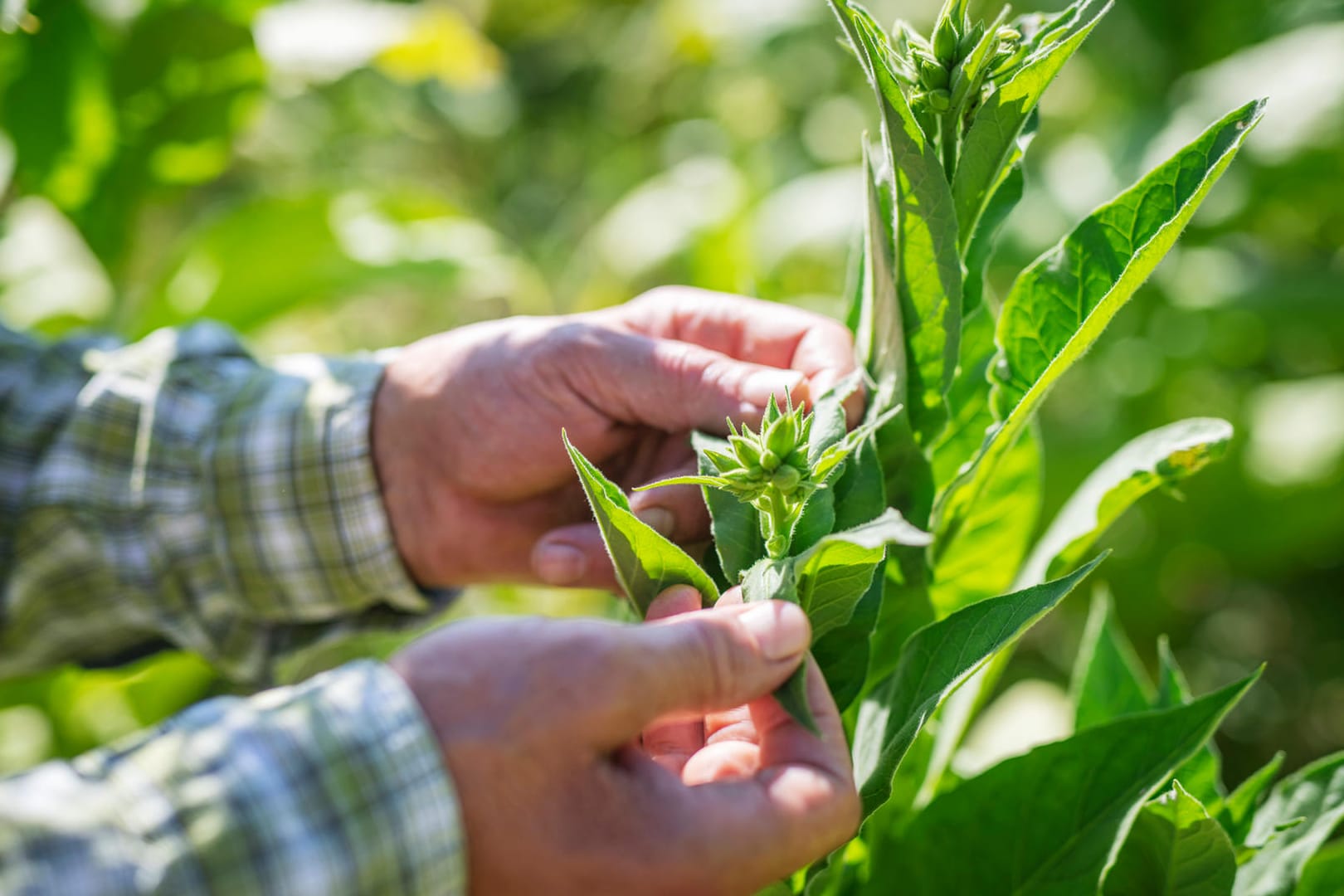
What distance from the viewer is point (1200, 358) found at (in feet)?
6.21

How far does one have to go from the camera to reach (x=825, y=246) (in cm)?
192

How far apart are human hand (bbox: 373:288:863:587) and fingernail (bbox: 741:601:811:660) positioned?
0.27 meters

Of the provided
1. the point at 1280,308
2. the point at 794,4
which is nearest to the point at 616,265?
the point at 794,4

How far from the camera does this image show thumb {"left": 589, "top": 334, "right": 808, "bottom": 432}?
84 cm

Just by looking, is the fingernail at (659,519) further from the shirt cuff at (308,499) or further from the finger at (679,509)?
the shirt cuff at (308,499)

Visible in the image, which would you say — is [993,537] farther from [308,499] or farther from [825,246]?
[825,246]

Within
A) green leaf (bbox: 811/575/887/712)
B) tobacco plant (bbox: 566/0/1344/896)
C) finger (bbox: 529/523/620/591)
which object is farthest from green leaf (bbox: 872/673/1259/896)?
finger (bbox: 529/523/620/591)

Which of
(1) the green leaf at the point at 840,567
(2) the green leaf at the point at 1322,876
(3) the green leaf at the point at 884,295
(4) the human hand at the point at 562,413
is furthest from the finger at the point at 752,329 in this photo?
(2) the green leaf at the point at 1322,876

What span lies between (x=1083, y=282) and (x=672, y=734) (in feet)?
1.20

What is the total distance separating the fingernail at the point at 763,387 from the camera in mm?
816

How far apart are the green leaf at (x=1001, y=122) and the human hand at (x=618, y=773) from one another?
0.26 metres

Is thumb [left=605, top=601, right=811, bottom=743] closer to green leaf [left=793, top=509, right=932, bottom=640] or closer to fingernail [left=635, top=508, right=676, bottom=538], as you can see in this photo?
green leaf [left=793, top=509, right=932, bottom=640]

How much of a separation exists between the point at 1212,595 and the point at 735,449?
1.80m

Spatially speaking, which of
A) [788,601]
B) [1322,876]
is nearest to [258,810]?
[788,601]
